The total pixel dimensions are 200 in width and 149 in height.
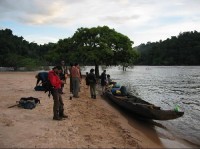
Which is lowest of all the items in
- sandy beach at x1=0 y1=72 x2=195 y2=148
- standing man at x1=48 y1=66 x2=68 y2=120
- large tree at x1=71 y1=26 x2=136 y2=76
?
sandy beach at x1=0 y1=72 x2=195 y2=148

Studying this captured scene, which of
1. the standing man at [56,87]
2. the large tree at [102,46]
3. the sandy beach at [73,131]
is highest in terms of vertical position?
the large tree at [102,46]

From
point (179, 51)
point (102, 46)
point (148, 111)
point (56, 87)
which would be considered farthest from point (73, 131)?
point (179, 51)

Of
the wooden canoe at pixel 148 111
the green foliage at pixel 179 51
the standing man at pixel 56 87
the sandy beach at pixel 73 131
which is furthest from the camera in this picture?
the green foliage at pixel 179 51

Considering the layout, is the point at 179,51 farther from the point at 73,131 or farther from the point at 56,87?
the point at 73,131

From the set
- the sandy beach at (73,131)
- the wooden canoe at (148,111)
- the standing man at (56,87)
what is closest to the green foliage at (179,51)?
the wooden canoe at (148,111)

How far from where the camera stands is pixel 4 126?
36.0 feet

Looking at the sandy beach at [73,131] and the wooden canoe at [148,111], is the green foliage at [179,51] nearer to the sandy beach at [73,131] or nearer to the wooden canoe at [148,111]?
the wooden canoe at [148,111]

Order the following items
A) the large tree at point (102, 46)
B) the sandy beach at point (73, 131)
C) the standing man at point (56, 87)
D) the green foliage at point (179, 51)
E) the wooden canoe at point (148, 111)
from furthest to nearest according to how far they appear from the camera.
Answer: the green foliage at point (179, 51) → the large tree at point (102, 46) → the wooden canoe at point (148, 111) → the standing man at point (56, 87) → the sandy beach at point (73, 131)

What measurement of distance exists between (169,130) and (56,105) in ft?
20.3

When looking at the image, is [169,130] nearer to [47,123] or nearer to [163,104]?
[47,123]

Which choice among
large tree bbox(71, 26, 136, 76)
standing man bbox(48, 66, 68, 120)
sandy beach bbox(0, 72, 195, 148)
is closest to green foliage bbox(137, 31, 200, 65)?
large tree bbox(71, 26, 136, 76)

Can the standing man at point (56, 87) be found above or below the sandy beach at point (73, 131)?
above

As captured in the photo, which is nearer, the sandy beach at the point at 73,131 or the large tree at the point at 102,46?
the sandy beach at the point at 73,131

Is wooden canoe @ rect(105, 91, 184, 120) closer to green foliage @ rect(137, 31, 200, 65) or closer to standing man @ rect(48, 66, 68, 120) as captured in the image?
standing man @ rect(48, 66, 68, 120)
